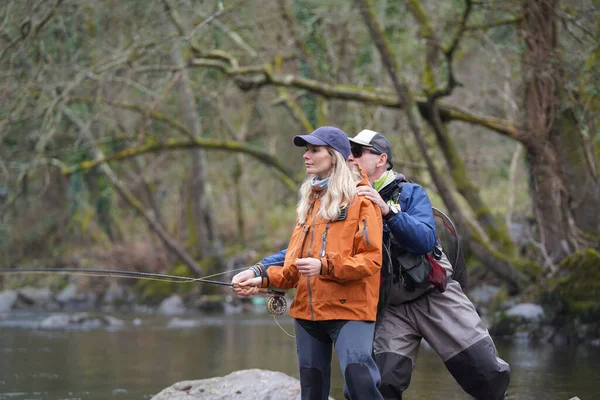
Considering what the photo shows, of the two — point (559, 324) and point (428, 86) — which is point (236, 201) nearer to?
point (428, 86)

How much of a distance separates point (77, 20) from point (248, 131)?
10965mm

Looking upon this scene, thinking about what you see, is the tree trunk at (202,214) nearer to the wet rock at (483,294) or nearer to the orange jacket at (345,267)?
the wet rock at (483,294)

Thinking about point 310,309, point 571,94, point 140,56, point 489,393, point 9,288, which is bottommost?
point 9,288

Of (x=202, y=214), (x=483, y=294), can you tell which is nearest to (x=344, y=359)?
(x=483, y=294)

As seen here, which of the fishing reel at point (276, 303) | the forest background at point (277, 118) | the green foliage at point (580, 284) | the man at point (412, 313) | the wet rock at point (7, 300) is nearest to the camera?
the man at point (412, 313)

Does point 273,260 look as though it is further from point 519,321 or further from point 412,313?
point 519,321

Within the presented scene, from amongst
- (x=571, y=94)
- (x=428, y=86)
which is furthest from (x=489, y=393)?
(x=428, y=86)

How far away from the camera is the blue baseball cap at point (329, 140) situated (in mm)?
4379

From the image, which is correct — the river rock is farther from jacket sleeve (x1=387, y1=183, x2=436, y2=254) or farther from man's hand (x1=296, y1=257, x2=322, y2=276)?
man's hand (x1=296, y1=257, x2=322, y2=276)

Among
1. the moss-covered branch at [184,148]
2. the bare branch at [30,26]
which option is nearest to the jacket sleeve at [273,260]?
the bare branch at [30,26]

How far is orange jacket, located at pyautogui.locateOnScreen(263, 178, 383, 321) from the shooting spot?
13.5 ft

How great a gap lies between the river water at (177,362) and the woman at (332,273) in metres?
2.79

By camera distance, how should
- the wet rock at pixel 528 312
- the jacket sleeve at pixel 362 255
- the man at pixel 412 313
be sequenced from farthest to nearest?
the wet rock at pixel 528 312, the man at pixel 412 313, the jacket sleeve at pixel 362 255

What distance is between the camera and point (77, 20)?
15.0m
